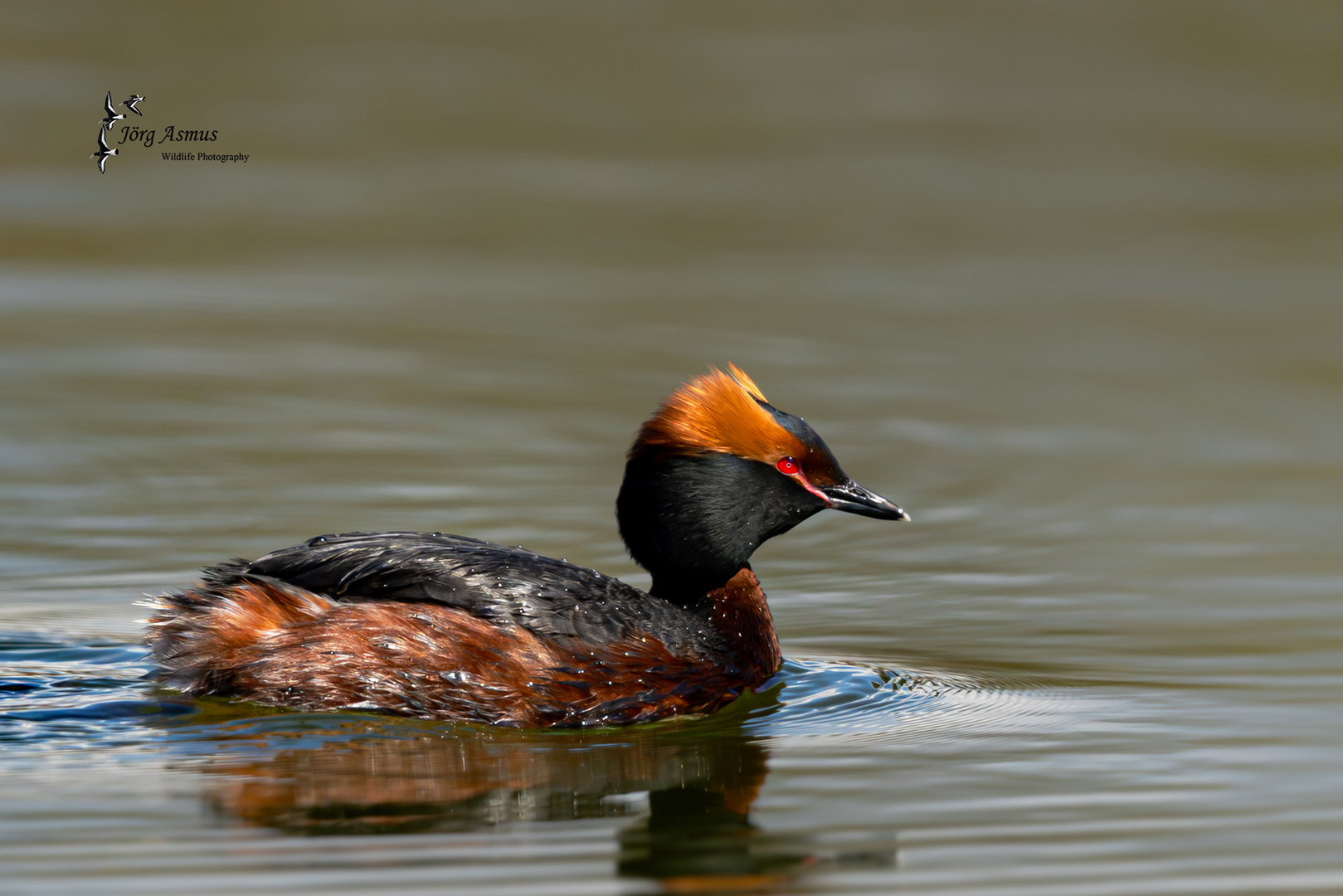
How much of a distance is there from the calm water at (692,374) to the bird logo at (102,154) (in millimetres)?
141

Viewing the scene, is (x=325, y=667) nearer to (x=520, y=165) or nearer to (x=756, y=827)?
(x=756, y=827)

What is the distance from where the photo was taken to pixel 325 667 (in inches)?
262

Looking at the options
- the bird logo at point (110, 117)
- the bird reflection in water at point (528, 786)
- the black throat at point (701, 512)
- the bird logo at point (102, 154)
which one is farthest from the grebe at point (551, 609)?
the bird logo at point (110, 117)

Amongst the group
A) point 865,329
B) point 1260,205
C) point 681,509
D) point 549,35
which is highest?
point 549,35

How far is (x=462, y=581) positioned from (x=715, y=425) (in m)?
1.13

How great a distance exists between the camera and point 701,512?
7.30m

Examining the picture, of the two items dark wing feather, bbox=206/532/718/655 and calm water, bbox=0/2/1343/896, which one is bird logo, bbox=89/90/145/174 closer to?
calm water, bbox=0/2/1343/896

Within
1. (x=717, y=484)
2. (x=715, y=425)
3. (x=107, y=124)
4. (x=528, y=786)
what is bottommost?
(x=528, y=786)

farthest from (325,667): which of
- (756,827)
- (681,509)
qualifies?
(756,827)

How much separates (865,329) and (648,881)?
836cm

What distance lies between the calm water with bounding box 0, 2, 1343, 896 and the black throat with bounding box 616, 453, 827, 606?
532 mm

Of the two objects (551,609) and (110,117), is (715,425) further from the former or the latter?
(110,117)

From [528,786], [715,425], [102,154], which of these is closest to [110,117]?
[102,154]

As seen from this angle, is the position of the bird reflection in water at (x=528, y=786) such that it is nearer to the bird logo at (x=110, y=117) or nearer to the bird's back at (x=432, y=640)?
the bird's back at (x=432, y=640)
